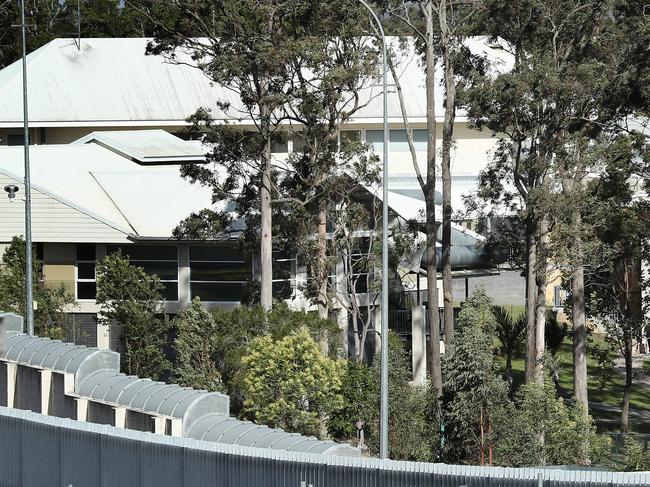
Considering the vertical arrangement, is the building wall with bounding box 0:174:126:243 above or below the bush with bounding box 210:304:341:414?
above

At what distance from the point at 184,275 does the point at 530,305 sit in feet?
43.3

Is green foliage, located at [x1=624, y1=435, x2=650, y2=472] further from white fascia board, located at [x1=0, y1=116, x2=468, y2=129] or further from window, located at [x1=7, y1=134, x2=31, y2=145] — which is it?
window, located at [x1=7, y1=134, x2=31, y2=145]

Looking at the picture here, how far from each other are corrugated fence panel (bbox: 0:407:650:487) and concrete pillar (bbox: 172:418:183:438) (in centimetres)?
297

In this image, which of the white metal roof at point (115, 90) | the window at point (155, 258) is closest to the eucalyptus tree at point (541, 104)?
the window at point (155, 258)

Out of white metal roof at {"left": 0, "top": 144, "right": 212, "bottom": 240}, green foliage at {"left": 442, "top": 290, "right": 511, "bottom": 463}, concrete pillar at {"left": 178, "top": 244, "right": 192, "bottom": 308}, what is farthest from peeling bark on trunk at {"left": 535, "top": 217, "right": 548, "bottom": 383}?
white metal roof at {"left": 0, "top": 144, "right": 212, "bottom": 240}

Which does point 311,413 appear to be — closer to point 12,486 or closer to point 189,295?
point 12,486

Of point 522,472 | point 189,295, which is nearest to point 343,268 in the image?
point 189,295

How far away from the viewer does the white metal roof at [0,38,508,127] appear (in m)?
73.1

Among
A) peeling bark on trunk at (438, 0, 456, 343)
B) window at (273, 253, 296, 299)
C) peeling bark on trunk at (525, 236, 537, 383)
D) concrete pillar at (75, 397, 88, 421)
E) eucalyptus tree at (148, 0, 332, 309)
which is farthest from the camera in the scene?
window at (273, 253, 296, 299)

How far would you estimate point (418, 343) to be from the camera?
159 ft

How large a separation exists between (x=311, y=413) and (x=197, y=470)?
1527 centimetres

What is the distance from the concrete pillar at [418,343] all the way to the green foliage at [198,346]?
11392 mm

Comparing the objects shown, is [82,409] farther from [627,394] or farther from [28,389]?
[627,394]

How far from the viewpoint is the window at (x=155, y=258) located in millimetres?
50438
